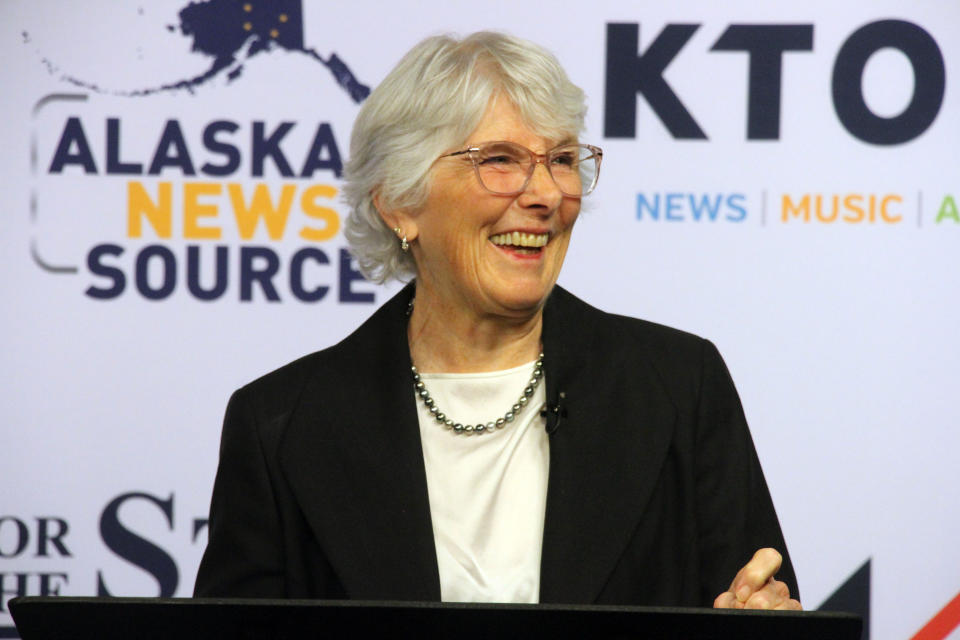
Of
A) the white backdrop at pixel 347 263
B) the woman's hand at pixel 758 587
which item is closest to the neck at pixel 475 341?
the woman's hand at pixel 758 587

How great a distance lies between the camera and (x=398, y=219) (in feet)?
6.32

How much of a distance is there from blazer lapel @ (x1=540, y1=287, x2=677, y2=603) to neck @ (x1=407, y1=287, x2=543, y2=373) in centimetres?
4

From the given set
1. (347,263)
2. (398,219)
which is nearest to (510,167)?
(398,219)

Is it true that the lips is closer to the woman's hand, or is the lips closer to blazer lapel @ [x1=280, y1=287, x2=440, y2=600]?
blazer lapel @ [x1=280, y1=287, x2=440, y2=600]

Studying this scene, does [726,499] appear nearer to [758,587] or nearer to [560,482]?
[560,482]

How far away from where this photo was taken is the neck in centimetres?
187

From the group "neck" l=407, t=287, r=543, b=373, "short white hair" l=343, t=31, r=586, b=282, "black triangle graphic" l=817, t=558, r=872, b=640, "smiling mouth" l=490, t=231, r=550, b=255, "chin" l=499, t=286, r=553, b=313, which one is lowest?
"black triangle graphic" l=817, t=558, r=872, b=640

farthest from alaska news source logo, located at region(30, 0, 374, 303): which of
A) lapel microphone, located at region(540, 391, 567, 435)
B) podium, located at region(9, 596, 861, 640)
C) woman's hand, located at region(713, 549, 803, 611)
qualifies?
podium, located at region(9, 596, 861, 640)

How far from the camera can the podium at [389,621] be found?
98 cm

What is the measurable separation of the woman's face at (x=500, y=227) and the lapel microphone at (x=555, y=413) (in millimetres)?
136

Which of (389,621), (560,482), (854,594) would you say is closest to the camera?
(389,621)

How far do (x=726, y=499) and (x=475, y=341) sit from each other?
1.41ft

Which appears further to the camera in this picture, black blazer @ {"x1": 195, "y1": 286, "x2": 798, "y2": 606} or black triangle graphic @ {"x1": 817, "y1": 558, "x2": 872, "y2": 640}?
black triangle graphic @ {"x1": 817, "y1": 558, "x2": 872, "y2": 640}

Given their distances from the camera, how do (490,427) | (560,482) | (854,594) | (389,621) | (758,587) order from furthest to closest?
(854,594) → (490,427) → (560,482) → (758,587) → (389,621)
